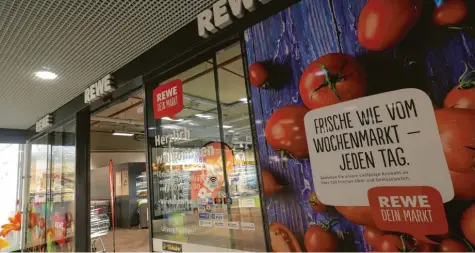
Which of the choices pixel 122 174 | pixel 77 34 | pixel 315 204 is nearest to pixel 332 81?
pixel 315 204

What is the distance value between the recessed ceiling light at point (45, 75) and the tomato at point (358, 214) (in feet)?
10.3

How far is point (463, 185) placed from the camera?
3.69 feet

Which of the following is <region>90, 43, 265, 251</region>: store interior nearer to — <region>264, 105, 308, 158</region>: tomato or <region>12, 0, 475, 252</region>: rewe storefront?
<region>12, 0, 475, 252</region>: rewe storefront

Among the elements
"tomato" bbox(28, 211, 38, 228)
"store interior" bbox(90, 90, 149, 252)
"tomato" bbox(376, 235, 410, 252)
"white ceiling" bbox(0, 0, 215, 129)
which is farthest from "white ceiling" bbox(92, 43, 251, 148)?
"store interior" bbox(90, 90, 149, 252)

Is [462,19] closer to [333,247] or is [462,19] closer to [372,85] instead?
[372,85]

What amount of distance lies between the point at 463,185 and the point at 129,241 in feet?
23.7

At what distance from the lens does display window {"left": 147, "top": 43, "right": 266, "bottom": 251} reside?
6.50ft

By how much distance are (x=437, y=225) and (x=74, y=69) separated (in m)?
3.26

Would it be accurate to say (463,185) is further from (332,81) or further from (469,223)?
(332,81)

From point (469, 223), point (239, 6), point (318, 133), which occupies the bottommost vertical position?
point (469, 223)

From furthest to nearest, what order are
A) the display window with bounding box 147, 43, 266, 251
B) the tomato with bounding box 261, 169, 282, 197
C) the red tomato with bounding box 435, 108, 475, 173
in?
the display window with bounding box 147, 43, 266, 251 → the tomato with bounding box 261, 169, 282, 197 → the red tomato with bounding box 435, 108, 475, 173

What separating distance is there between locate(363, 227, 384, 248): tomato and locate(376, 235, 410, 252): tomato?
0.01 meters

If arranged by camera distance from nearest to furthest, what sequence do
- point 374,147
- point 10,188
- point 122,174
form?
point 374,147 → point 10,188 → point 122,174

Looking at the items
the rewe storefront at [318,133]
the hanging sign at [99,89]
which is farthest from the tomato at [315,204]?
the hanging sign at [99,89]
